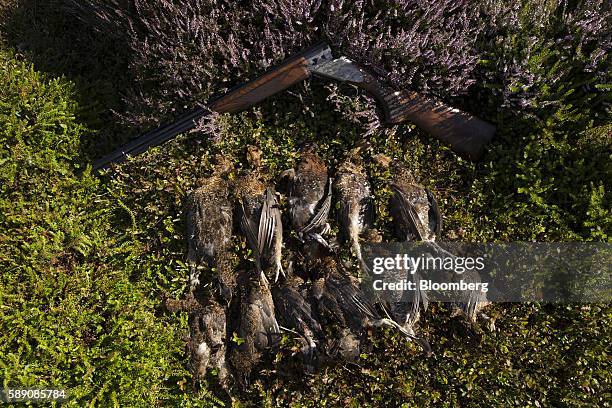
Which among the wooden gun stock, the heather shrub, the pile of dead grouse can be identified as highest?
the heather shrub

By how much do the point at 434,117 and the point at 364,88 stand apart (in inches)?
30.7

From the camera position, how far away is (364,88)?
4.51m

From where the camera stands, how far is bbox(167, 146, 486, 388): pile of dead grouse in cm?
418

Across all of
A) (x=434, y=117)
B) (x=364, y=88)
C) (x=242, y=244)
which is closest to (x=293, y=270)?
(x=242, y=244)

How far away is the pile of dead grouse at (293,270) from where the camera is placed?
4180 mm

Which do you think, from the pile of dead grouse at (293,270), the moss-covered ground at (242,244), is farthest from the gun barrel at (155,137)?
the pile of dead grouse at (293,270)

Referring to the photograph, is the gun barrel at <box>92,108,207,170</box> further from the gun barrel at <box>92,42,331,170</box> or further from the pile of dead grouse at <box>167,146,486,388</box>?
the pile of dead grouse at <box>167,146,486,388</box>

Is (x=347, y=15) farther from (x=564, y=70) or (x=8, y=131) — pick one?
(x=8, y=131)

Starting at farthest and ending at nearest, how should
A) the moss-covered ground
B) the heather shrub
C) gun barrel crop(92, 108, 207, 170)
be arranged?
gun barrel crop(92, 108, 207, 170), the heather shrub, the moss-covered ground

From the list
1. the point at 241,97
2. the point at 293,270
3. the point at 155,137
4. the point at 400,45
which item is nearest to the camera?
the point at 400,45

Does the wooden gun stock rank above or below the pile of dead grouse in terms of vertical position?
above

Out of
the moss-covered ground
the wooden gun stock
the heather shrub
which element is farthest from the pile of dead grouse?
the heather shrub

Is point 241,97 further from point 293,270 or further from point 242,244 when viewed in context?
point 293,270

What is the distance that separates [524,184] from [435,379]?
210 centimetres
